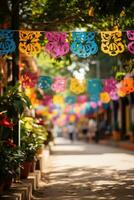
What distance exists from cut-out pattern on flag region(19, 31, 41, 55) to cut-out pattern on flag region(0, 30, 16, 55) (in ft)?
1.44

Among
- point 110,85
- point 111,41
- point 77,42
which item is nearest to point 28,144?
point 77,42

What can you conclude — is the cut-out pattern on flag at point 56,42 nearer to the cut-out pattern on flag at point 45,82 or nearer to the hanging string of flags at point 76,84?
the hanging string of flags at point 76,84

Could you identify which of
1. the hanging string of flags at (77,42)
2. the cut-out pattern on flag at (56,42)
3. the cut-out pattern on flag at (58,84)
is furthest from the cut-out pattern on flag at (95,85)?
the cut-out pattern on flag at (56,42)

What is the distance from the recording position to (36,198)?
10.3 metres

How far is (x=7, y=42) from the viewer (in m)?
11.1

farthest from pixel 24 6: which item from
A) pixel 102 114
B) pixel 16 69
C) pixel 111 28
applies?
pixel 102 114

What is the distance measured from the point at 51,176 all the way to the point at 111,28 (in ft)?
13.8

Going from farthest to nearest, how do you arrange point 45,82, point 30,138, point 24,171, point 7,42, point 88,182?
point 45,82
point 88,182
point 30,138
point 7,42
point 24,171

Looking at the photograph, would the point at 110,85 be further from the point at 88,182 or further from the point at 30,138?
the point at 30,138

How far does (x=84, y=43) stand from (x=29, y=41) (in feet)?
4.00

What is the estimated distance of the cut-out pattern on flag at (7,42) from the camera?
11.1 metres

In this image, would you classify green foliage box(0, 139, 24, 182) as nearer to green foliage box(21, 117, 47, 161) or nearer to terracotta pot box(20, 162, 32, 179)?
green foliage box(21, 117, 47, 161)

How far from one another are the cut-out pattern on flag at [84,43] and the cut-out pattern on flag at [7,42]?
134 centimetres

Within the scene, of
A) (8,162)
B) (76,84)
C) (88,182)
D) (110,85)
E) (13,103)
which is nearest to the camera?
(8,162)
